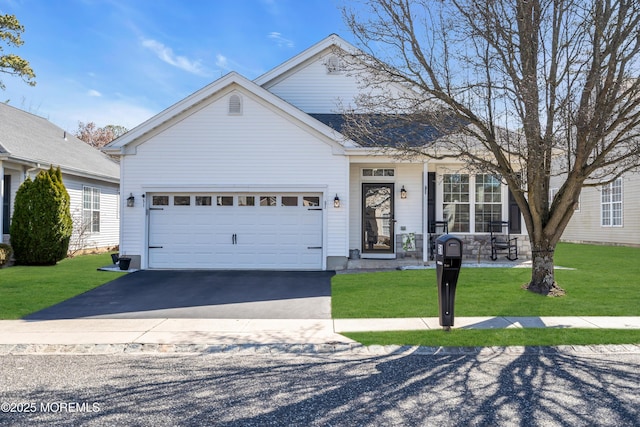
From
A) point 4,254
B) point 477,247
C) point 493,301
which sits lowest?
point 493,301

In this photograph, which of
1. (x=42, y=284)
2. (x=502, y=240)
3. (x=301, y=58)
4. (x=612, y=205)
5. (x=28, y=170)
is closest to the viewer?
(x=42, y=284)

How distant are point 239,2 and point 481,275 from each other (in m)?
10.7

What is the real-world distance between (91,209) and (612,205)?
79.5 ft

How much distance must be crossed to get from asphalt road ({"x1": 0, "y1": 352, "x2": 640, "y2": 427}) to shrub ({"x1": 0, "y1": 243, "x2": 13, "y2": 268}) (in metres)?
9.31

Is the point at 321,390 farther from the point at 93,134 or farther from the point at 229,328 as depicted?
the point at 93,134

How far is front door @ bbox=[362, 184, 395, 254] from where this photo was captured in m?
13.4

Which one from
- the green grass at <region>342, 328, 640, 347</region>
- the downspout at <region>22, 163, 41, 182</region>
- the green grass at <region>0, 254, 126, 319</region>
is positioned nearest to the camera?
the green grass at <region>342, 328, 640, 347</region>

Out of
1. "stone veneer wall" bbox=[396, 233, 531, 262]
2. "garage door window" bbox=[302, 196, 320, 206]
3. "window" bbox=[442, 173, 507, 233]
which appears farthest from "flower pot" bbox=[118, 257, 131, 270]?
"window" bbox=[442, 173, 507, 233]

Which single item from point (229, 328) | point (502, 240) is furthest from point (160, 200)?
point (502, 240)

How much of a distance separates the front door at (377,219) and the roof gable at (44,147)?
11062mm

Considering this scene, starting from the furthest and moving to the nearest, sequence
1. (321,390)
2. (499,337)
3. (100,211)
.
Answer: (100,211) < (499,337) < (321,390)

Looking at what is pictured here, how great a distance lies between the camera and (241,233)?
12.3 m

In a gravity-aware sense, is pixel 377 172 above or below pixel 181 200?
above

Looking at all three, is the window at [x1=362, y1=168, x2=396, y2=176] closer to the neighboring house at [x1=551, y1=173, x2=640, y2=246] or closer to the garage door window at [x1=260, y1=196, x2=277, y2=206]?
the garage door window at [x1=260, y1=196, x2=277, y2=206]
